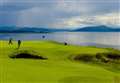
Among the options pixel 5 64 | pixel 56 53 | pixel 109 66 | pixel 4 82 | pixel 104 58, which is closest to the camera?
pixel 4 82

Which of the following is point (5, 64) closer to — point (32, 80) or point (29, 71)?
point (29, 71)

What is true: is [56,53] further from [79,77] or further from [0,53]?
[79,77]

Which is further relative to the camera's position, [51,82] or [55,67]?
[55,67]

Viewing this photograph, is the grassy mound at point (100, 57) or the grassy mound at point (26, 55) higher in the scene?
the grassy mound at point (26, 55)

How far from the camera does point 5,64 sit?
2542 cm

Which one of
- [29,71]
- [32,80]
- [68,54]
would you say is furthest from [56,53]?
[32,80]

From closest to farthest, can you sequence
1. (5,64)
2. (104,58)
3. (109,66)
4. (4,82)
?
1. (4,82)
2. (5,64)
3. (109,66)
4. (104,58)

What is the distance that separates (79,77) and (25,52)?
10746 millimetres

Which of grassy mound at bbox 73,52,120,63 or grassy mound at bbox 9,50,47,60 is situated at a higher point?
grassy mound at bbox 9,50,47,60

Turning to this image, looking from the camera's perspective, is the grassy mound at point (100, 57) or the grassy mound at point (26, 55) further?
the grassy mound at point (100, 57)

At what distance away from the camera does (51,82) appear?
20547 mm

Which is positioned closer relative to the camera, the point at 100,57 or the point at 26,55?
the point at 26,55

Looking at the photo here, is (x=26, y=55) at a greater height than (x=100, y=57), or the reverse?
(x=26, y=55)

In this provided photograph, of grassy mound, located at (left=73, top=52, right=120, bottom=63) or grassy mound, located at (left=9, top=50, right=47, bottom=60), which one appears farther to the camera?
grassy mound, located at (left=73, top=52, right=120, bottom=63)
